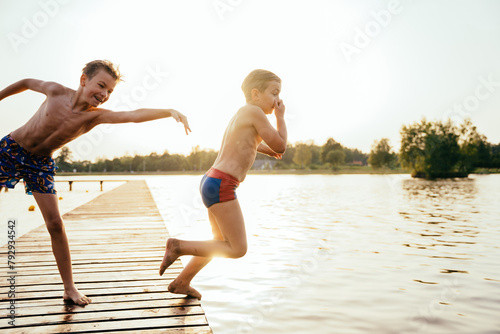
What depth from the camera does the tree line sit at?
71438 millimetres

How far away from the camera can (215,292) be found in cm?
572

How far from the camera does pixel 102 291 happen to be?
3828mm

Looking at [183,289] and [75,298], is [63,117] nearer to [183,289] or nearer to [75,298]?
[75,298]

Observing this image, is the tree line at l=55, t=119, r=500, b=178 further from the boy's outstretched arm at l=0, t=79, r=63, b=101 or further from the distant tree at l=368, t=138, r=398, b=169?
the boy's outstretched arm at l=0, t=79, r=63, b=101

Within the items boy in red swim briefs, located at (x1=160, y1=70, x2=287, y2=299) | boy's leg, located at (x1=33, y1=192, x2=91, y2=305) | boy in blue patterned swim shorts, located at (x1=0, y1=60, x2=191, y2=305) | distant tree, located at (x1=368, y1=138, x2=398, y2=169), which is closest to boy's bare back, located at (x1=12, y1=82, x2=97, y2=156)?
boy in blue patterned swim shorts, located at (x1=0, y1=60, x2=191, y2=305)

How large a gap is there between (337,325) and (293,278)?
1.95 meters

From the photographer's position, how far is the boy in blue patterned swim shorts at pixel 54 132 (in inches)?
128

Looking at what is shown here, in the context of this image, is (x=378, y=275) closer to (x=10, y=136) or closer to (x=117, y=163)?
(x=10, y=136)

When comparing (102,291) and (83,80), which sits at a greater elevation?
(83,80)

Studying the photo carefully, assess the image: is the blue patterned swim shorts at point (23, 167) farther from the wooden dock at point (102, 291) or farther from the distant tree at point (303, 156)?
the distant tree at point (303, 156)

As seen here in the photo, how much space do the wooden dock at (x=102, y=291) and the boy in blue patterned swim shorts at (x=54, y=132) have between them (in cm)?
30

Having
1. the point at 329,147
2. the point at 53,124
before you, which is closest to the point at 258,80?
the point at 53,124

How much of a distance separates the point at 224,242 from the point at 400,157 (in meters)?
74.7

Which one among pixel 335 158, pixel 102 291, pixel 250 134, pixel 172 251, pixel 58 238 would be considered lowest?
pixel 102 291
